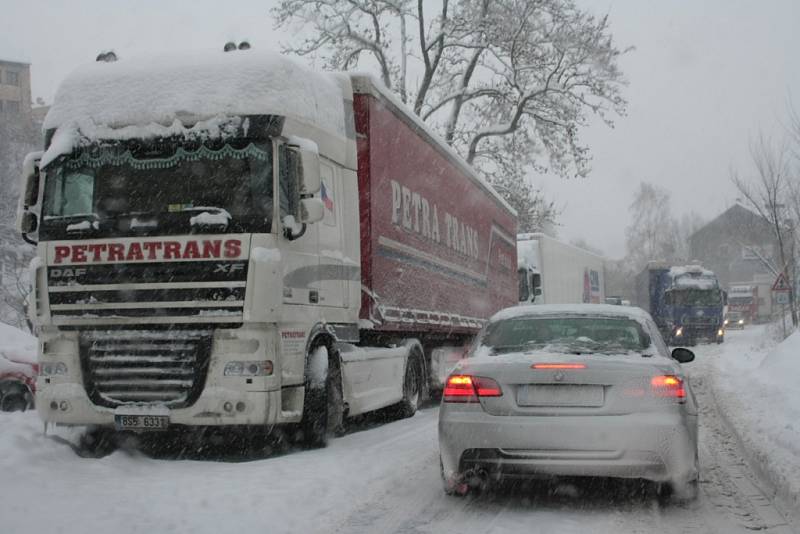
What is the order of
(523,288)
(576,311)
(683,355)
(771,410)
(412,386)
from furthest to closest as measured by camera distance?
(523,288) < (412,386) < (771,410) < (683,355) < (576,311)

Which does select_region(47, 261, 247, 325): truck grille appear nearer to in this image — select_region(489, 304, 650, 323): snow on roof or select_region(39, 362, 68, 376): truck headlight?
select_region(39, 362, 68, 376): truck headlight

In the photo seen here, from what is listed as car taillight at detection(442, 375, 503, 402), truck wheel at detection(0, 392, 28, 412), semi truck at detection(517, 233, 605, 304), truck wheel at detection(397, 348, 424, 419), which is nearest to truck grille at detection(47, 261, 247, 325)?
car taillight at detection(442, 375, 503, 402)

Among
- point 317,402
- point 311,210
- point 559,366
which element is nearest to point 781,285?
point 317,402

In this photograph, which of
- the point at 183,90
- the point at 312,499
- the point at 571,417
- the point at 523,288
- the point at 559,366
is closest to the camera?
the point at 571,417

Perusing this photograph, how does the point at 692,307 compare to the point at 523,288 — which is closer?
the point at 523,288

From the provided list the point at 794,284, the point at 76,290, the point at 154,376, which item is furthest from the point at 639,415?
the point at 794,284

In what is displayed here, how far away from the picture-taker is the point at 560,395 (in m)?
5.96

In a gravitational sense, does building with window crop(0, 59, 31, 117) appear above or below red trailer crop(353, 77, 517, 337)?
above

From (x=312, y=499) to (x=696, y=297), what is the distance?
3250cm

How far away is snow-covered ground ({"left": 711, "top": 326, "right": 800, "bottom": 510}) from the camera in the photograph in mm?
7348

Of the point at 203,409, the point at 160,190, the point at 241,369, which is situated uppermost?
the point at 160,190

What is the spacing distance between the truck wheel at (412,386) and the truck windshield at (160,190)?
4799 mm

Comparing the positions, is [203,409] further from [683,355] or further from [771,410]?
[771,410]

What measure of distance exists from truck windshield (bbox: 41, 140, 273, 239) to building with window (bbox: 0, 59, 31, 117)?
60.1 meters
